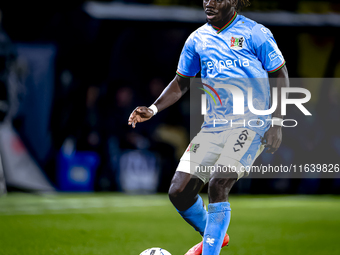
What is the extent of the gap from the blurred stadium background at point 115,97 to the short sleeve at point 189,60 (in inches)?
253

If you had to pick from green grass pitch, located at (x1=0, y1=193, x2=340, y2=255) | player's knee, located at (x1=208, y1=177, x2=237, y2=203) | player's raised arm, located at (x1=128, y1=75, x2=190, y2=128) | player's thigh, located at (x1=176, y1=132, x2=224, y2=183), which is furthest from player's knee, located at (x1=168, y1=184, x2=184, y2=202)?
green grass pitch, located at (x1=0, y1=193, x2=340, y2=255)

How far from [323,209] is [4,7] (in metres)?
8.90

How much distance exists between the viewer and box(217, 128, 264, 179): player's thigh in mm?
3992

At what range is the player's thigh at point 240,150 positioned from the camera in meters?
3.99

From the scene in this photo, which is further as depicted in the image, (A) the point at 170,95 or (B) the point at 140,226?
(B) the point at 140,226

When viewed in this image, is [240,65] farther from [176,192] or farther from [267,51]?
[176,192]

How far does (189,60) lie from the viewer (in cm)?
466

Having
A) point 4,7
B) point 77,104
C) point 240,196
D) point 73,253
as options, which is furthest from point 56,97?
point 73,253

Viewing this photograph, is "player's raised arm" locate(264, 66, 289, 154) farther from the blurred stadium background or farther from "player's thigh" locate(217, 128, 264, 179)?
the blurred stadium background

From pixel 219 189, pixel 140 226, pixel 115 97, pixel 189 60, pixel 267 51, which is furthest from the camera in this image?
pixel 115 97

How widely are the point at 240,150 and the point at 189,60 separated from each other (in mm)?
1070

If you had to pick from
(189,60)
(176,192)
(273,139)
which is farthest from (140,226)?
(273,139)

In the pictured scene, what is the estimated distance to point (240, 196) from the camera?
1297 cm

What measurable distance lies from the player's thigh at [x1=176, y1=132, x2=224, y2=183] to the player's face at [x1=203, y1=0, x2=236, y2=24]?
38.6 inches
